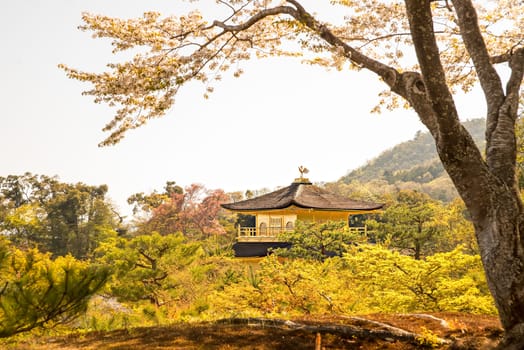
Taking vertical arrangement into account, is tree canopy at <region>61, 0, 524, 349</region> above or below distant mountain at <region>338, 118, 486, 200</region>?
below

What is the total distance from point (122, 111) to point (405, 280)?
656 centimetres

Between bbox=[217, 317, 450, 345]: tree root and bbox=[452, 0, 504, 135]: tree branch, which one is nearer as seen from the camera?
bbox=[452, 0, 504, 135]: tree branch

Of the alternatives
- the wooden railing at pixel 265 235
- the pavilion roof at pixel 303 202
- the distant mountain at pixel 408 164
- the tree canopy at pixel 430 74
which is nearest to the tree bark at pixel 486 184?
the tree canopy at pixel 430 74

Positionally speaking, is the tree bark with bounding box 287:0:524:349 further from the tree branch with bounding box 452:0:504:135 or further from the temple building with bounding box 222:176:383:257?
the temple building with bounding box 222:176:383:257

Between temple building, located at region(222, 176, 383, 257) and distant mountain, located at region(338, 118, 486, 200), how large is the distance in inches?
2372

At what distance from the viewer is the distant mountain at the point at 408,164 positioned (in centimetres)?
8175

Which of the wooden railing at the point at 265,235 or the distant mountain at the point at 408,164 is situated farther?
the distant mountain at the point at 408,164

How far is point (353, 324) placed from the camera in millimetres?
6078

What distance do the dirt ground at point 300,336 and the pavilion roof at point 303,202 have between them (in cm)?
1347

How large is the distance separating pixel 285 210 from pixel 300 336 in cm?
1519

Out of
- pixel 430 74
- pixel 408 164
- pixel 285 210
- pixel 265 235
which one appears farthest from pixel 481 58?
pixel 408 164

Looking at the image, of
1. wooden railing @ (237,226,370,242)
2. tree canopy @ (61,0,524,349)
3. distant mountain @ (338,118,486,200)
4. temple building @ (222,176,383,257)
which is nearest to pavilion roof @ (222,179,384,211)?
temple building @ (222,176,383,257)

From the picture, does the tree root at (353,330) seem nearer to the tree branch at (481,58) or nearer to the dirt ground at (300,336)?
the dirt ground at (300,336)

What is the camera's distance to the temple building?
2034cm
